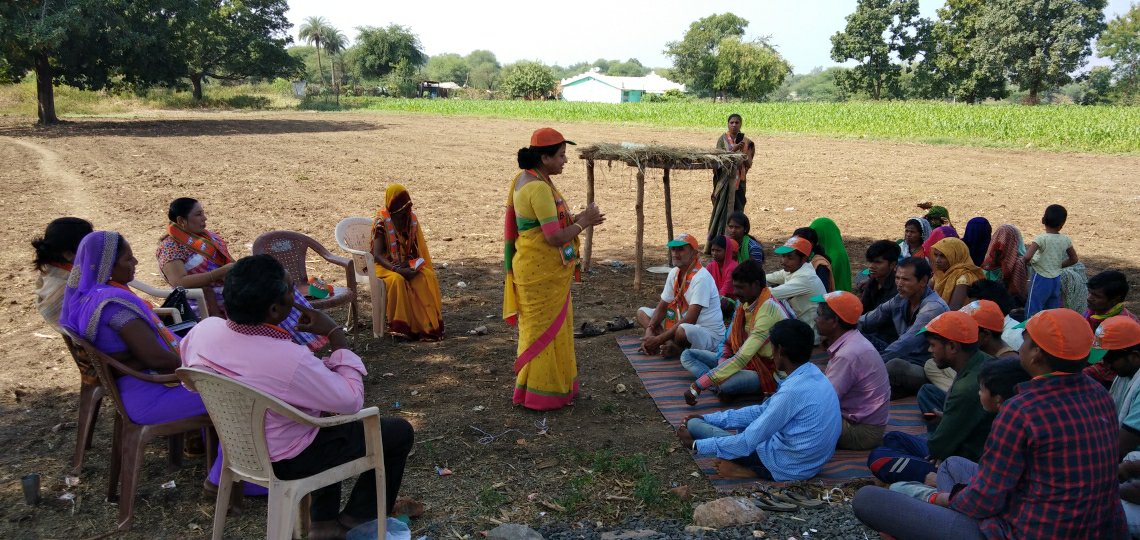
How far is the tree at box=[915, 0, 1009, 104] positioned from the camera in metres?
49.6

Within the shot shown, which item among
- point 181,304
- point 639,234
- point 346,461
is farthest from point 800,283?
point 181,304

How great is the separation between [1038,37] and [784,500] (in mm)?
52115

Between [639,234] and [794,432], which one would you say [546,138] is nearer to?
[794,432]

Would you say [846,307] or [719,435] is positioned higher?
[846,307]

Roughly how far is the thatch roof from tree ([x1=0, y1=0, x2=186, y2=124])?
2313cm

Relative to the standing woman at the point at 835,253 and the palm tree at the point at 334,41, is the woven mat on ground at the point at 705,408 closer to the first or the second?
the standing woman at the point at 835,253

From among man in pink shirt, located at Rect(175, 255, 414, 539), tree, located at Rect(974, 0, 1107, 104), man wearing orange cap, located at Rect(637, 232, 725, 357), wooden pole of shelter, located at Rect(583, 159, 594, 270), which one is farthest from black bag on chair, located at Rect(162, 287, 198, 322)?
tree, located at Rect(974, 0, 1107, 104)

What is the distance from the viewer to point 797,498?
412 cm

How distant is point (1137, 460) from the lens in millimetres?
3520

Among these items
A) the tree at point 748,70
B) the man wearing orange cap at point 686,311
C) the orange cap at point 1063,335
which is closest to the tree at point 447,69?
the tree at point 748,70

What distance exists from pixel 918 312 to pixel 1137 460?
7.75 feet

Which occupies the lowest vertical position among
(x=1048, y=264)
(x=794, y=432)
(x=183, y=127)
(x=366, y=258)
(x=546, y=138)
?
(x=794, y=432)

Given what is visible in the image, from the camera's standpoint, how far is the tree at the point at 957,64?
1954 inches

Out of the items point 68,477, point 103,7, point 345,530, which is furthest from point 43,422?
point 103,7
